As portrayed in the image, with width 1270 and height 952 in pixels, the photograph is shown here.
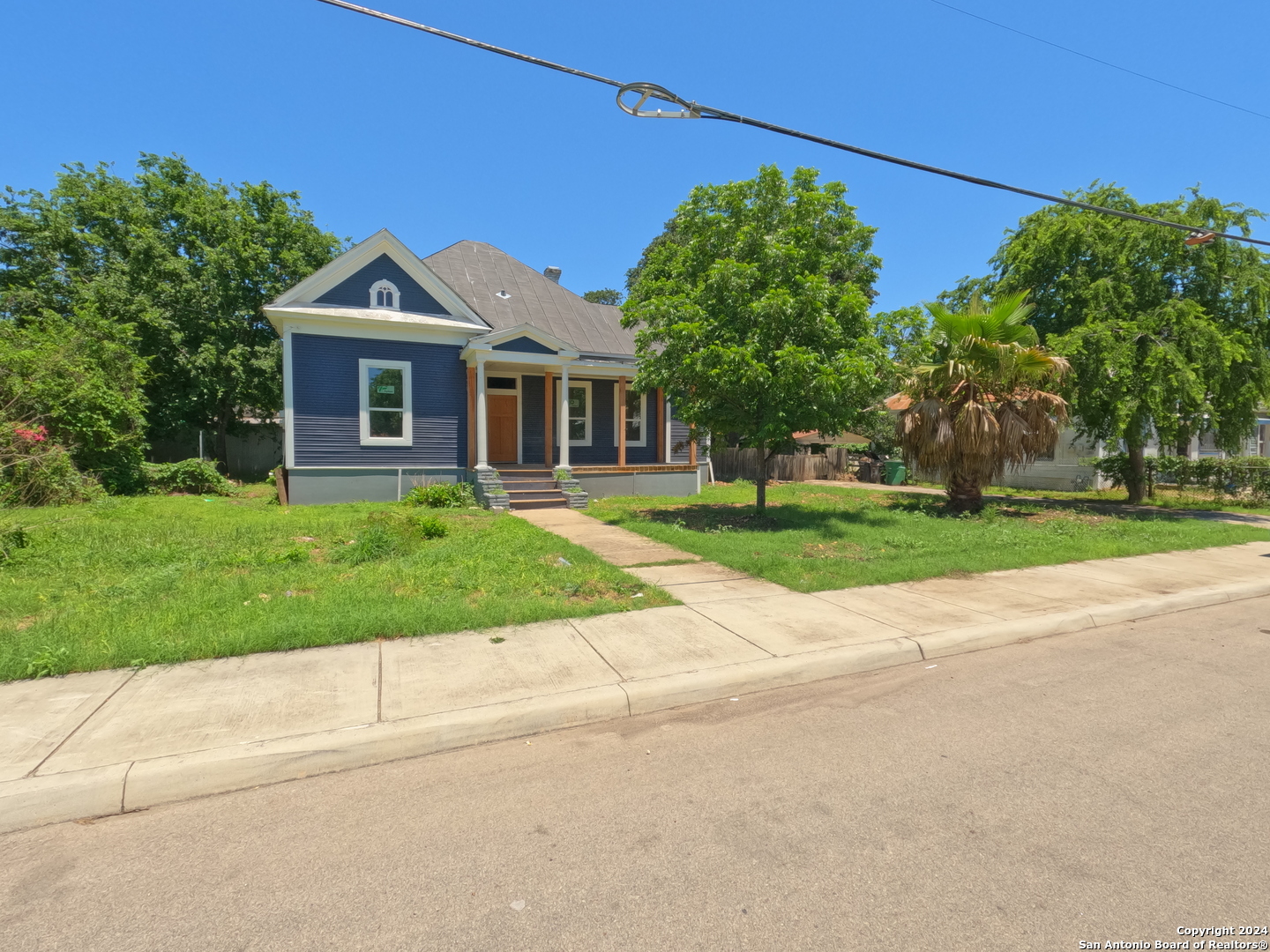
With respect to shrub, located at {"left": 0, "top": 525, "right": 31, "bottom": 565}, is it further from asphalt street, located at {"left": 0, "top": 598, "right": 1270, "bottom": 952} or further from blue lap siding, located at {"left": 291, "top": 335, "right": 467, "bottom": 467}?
blue lap siding, located at {"left": 291, "top": 335, "right": 467, "bottom": 467}

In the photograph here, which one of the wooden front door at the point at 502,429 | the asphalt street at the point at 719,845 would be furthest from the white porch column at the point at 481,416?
the asphalt street at the point at 719,845

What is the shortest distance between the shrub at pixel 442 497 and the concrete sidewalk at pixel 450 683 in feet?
26.3

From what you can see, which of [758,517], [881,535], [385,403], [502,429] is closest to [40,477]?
[385,403]

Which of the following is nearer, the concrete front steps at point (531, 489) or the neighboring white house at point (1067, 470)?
the concrete front steps at point (531, 489)

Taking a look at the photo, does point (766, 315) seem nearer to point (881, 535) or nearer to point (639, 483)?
point (881, 535)

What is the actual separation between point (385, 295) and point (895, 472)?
60.5 feet

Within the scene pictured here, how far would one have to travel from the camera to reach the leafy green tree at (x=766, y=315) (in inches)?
424

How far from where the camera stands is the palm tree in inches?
520

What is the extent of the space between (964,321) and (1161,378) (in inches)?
171

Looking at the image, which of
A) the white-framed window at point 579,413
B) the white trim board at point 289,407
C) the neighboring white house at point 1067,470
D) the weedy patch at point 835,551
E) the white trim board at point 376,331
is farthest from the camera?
the neighboring white house at point 1067,470

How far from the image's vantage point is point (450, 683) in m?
4.62

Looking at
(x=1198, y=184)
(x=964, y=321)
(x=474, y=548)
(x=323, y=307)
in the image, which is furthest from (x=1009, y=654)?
(x=1198, y=184)

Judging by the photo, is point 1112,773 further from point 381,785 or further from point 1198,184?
point 1198,184

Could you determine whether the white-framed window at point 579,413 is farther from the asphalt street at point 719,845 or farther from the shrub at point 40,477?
the asphalt street at point 719,845
